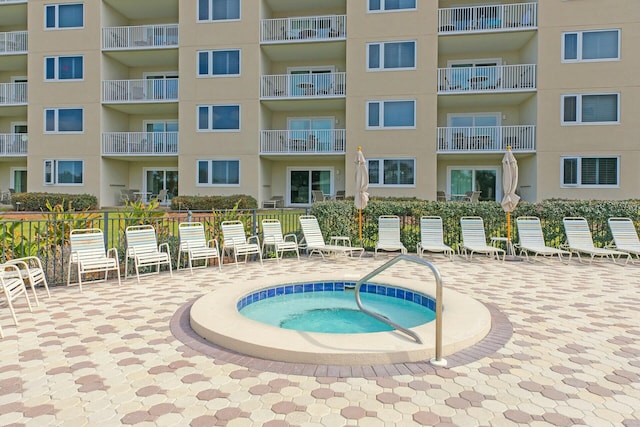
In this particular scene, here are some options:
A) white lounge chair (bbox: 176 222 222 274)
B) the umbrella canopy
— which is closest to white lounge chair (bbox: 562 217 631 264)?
the umbrella canopy

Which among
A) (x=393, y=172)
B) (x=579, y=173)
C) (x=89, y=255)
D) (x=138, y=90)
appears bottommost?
(x=89, y=255)

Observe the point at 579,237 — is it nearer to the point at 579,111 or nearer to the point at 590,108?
the point at 579,111

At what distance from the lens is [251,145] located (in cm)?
1977

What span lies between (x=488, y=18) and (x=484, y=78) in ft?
8.81

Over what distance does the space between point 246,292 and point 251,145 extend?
46.9ft

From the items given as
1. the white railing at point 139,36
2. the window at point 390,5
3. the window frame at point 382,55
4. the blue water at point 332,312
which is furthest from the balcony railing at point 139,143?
the blue water at point 332,312

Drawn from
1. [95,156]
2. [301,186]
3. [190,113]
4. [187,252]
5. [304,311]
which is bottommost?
[304,311]

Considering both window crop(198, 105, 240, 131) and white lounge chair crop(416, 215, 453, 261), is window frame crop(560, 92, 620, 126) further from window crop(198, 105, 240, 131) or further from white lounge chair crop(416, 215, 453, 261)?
window crop(198, 105, 240, 131)

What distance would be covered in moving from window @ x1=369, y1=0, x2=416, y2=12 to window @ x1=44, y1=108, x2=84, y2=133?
1503cm

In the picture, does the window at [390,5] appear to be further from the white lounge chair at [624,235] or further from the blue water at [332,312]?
the blue water at [332,312]

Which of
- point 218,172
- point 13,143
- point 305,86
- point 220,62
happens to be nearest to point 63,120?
point 13,143

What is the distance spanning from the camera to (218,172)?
2022 centimetres

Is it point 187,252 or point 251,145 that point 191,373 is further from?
point 251,145

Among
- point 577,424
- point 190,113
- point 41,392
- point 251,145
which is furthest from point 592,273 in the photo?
point 190,113
